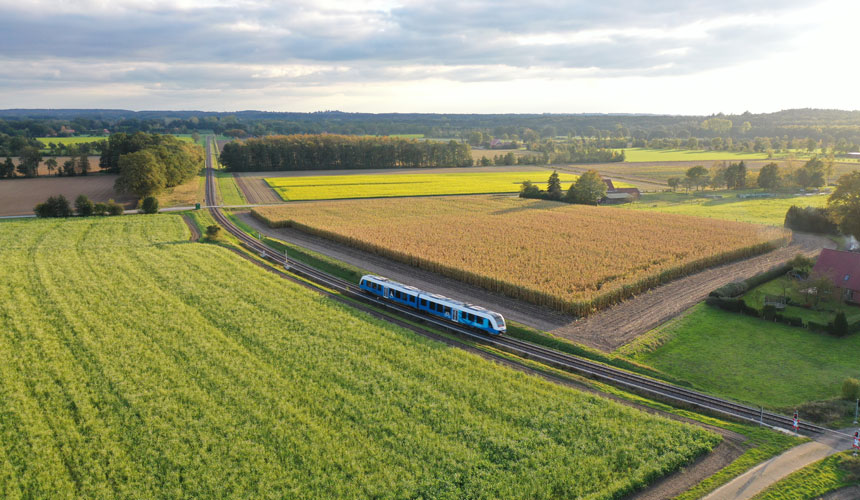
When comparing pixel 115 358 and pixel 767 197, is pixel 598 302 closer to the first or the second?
pixel 115 358

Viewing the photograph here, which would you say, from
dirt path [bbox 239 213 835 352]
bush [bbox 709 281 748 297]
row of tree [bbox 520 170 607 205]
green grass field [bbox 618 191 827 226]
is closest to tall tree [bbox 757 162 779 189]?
green grass field [bbox 618 191 827 226]

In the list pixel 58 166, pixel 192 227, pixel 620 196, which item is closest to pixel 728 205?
pixel 620 196

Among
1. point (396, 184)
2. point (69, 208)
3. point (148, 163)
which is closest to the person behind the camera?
point (69, 208)

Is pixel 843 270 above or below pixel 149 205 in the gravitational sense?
below

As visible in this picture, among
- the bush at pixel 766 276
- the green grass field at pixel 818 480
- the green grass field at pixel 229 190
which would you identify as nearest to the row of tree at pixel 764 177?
the bush at pixel 766 276

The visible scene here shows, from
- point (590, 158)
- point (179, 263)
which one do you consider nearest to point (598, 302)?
point (179, 263)

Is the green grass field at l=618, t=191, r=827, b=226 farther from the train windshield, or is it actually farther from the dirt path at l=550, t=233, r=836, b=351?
the train windshield

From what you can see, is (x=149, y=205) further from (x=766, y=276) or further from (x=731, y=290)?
(x=766, y=276)
